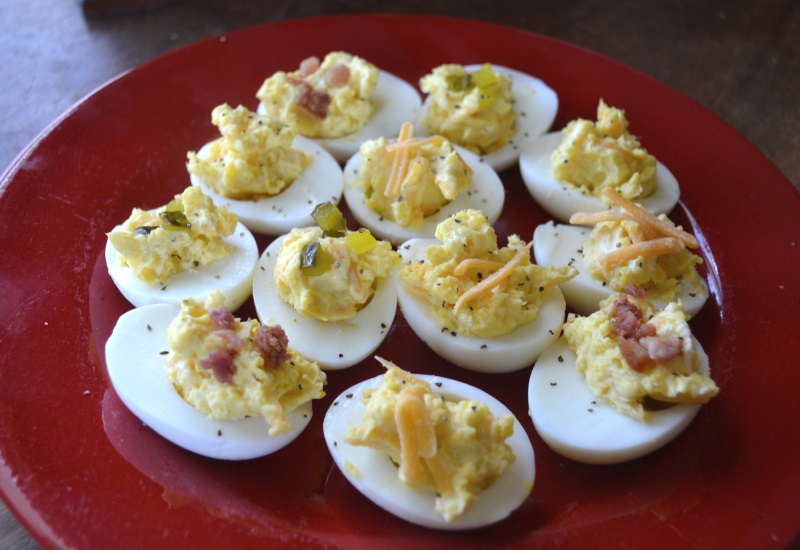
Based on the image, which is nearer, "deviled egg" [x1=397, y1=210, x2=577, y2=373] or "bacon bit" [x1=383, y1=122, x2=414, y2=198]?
"deviled egg" [x1=397, y1=210, x2=577, y2=373]

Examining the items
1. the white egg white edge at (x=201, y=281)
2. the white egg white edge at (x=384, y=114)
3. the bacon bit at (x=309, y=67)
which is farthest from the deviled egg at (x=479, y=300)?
the bacon bit at (x=309, y=67)

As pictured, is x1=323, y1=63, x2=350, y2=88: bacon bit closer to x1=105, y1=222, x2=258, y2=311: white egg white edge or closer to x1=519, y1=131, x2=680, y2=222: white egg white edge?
x1=519, y1=131, x2=680, y2=222: white egg white edge

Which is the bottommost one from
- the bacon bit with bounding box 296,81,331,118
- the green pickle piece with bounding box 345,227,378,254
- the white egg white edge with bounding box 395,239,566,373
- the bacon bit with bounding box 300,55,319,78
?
the white egg white edge with bounding box 395,239,566,373

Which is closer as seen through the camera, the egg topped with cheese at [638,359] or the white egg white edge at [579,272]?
the egg topped with cheese at [638,359]

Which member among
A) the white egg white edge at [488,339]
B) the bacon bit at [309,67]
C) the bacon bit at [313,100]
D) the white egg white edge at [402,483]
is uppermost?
the bacon bit at [309,67]

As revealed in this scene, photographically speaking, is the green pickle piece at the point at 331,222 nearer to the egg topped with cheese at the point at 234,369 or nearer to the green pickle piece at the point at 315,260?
the green pickle piece at the point at 315,260

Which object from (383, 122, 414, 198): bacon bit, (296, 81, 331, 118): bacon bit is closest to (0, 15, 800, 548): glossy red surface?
(296, 81, 331, 118): bacon bit
